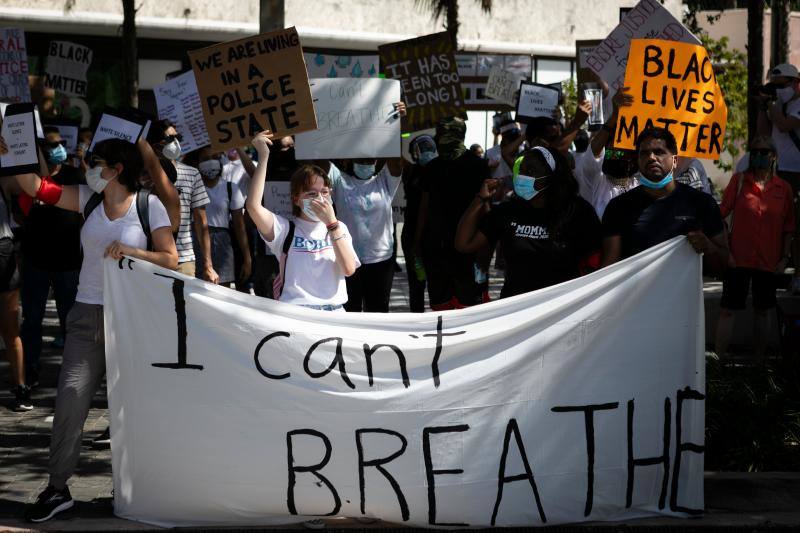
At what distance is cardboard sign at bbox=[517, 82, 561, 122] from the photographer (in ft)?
36.3

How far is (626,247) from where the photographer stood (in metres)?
5.84

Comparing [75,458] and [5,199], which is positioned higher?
[5,199]

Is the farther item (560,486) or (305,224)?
(305,224)

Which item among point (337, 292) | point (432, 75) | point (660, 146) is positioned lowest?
point (337, 292)

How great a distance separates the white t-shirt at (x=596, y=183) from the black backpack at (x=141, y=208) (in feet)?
11.4

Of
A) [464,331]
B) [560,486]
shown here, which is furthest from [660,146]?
[560,486]

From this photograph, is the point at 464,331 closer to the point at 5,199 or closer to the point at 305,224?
the point at 305,224

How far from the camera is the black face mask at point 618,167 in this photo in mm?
8070

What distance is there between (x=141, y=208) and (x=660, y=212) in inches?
99.2

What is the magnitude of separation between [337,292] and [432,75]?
4761 millimetres

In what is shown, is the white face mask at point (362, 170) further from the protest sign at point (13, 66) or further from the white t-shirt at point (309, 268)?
the protest sign at point (13, 66)

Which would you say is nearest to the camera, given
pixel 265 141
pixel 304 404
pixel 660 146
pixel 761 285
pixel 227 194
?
pixel 304 404

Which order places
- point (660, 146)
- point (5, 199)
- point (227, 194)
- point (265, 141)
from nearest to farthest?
point (660, 146) → point (265, 141) → point (5, 199) → point (227, 194)

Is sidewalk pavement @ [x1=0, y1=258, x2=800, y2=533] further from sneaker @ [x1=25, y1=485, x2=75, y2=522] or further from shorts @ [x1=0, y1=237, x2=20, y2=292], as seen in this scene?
shorts @ [x1=0, y1=237, x2=20, y2=292]
